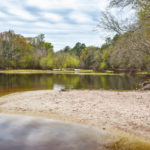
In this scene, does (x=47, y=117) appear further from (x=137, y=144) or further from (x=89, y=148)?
(x=137, y=144)

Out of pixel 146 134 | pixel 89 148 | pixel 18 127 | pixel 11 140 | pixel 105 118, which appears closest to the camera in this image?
pixel 89 148

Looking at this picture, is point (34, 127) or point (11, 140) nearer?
point (11, 140)

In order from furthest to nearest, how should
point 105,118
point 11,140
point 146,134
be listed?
1. point 105,118
2. point 146,134
3. point 11,140

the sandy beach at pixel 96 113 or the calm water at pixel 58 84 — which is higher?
the sandy beach at pixel 96 113

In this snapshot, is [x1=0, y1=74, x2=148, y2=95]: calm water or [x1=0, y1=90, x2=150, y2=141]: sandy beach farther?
[x1=0, y1=74, x2=148, y2=95]: calm water

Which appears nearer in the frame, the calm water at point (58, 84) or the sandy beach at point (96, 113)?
the sandy beach at point (96, 113)

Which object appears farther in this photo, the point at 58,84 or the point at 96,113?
the point at 58,84

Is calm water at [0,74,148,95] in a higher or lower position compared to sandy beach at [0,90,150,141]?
lower

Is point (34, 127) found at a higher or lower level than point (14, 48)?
lower

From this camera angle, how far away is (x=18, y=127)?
6246mm

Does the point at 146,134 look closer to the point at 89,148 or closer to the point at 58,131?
the point at 89,148

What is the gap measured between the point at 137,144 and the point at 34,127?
3486mm

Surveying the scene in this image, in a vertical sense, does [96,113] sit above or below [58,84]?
above

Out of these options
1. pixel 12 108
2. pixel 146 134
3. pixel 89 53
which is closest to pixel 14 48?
pixel 89 53
